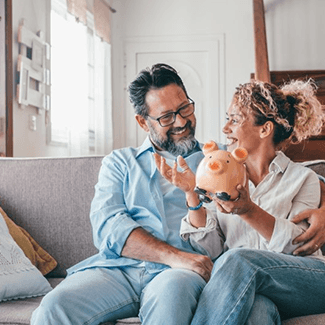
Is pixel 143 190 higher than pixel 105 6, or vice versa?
pixel 105 6

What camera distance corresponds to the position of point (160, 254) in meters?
1.62

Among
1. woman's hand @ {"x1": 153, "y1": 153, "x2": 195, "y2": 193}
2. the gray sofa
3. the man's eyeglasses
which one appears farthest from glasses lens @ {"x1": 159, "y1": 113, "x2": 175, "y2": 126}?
woman's hand @ {"x1": 153, "y1": 153, "x2": 195, "y2": 193}

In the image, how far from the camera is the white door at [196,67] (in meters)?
5.52

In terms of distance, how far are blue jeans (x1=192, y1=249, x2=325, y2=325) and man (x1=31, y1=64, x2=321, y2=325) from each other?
Answer: 5cm

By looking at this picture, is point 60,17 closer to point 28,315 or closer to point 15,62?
point 15,62

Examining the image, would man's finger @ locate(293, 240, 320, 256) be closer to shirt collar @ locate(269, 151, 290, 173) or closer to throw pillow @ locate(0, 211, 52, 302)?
shirt collar @ locate(269, 151, 290, 173)

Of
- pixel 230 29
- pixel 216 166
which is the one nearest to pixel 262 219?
pixel 216 166

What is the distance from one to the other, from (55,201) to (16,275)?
401mm

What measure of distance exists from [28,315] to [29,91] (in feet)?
7.61

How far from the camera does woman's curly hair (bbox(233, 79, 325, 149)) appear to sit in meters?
1.65

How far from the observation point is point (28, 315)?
157cm

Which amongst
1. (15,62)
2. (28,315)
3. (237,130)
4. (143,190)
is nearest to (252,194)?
(237,130)

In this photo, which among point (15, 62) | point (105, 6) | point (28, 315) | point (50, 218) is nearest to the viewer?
point (28, 315)

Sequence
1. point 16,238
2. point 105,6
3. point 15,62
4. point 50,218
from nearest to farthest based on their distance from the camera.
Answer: point 16,238 → point 50,218 → point 15,62 → point 105,6
